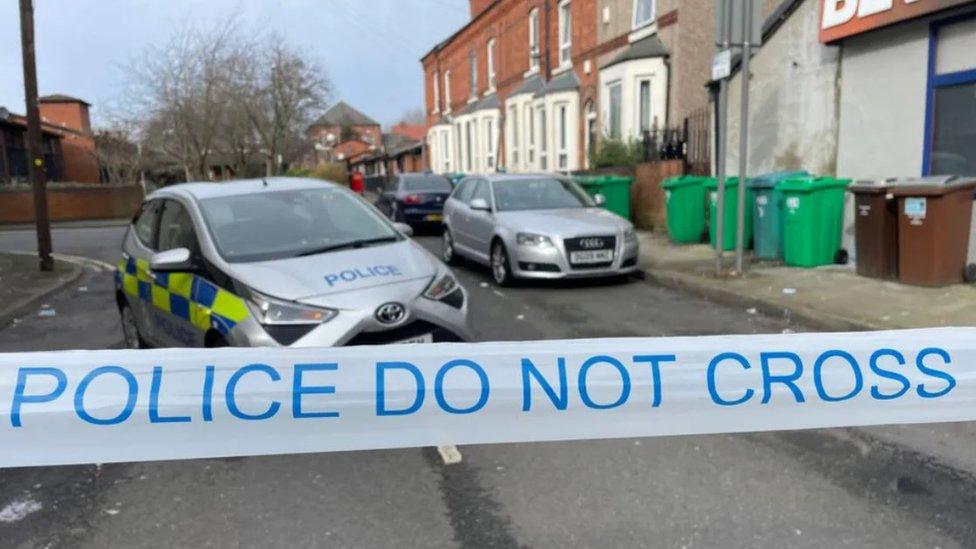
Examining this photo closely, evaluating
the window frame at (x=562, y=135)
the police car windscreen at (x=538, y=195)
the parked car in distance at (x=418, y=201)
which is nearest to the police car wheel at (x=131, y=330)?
the police car windscreen at (x=538, y=195)

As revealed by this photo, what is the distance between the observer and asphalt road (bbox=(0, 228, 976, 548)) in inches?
123

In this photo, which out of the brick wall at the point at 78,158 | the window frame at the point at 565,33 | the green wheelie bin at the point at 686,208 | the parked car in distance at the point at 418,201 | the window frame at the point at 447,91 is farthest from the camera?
the brick wall at the point at 78,158

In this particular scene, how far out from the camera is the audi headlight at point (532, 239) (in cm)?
946

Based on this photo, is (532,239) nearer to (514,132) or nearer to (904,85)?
(904,85)

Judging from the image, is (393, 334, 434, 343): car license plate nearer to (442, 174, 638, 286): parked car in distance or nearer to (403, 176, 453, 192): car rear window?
(442, 174, 638, 286): parked car in distance

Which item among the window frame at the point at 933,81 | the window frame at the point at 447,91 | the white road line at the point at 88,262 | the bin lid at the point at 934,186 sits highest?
the window frame at the point at 447,91

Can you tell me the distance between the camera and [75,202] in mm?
27984

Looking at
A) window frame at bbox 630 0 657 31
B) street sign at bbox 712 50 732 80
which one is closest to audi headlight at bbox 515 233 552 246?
street sign at bbox 712 50 732 80

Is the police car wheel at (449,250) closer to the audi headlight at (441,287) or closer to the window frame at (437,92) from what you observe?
the audi headlight at (441,287)

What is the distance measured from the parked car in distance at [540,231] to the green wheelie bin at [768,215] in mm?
2036

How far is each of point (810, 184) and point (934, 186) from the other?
5.70 ft

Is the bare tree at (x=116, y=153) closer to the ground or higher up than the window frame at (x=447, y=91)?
closer to the ground

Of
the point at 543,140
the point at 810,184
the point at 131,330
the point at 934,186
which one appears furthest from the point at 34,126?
the point at 543,140

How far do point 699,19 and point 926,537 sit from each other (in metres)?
16.6
